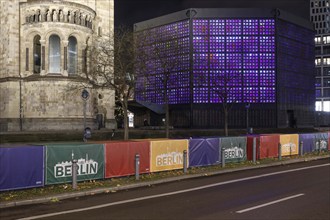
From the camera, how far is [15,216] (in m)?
9.64

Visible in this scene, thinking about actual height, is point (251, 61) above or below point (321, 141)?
above

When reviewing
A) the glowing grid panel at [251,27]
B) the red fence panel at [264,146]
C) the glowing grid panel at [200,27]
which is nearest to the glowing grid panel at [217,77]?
the glowing grid panel at [200,27]

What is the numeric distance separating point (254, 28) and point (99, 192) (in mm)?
65779

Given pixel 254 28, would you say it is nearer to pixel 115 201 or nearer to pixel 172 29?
pixel 172 29

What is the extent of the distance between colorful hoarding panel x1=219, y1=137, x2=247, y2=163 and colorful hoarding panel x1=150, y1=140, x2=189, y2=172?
3.01 metres

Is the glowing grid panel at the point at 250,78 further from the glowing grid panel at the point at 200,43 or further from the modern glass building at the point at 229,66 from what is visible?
the glowing grid panel at the point at 200,43

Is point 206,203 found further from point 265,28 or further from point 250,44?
point 265,28

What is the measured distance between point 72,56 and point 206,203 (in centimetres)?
3953

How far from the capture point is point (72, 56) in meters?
47.8

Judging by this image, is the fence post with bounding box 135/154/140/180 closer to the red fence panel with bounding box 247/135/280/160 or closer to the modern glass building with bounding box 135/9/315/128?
the red fence panel with bounding box 247/135/280/160

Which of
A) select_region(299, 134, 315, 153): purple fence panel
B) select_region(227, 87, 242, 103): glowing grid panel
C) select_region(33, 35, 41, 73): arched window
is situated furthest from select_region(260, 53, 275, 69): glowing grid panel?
select_region(299, 134, 315, 153): purple fence panel

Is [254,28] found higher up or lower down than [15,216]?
higher up

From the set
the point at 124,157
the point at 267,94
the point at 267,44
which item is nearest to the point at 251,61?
the point at 267,44

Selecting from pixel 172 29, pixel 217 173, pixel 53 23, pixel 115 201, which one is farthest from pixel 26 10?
pixel 115 201
